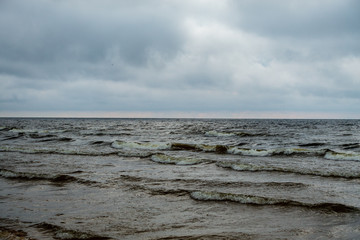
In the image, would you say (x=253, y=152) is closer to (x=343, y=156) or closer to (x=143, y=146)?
(x=343, y=156)

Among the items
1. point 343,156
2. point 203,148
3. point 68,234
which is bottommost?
point 203,148

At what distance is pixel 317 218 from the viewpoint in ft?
22.1

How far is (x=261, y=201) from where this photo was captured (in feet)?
26.2

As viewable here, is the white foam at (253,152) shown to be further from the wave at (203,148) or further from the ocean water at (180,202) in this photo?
the ocean water at (180,202)

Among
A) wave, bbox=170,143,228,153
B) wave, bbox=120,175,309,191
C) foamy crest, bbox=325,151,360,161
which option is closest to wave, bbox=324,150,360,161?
foamy crest, bbox=325,151,360,161

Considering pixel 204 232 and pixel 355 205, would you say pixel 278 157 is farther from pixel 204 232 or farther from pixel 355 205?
pixel 204 232

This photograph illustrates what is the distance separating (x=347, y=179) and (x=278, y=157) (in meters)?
7.00

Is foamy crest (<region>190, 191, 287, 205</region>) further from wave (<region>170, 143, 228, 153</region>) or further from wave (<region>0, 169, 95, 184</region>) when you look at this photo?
wave (<region>170, 143, 228, 153</region>)

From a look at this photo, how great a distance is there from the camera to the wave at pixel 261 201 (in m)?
7.34

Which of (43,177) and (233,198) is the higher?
(233,198)

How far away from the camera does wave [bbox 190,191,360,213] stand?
7.34 metres

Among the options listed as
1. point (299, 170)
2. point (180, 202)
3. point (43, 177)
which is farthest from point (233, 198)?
point (43, 177)

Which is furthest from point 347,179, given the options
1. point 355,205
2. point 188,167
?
point 188,167

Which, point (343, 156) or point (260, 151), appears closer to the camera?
point (343, 156)
